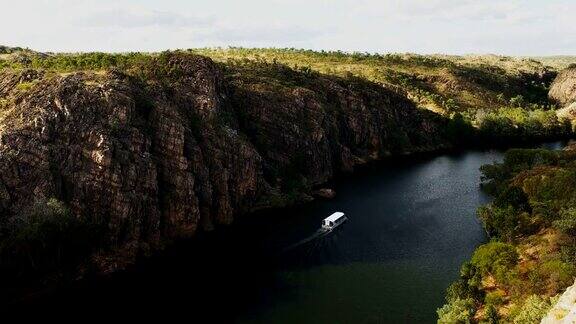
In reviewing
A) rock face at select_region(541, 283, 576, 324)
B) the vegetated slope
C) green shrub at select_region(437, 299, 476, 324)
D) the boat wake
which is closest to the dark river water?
the boat wake

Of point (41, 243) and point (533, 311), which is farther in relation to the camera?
point (41, 243)

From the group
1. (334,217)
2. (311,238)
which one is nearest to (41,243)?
(311,238)

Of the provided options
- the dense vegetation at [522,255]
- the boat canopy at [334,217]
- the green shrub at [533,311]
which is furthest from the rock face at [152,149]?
the green shrub at [533,311]

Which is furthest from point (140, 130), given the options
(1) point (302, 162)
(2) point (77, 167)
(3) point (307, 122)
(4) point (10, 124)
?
(3) point (307, 122)

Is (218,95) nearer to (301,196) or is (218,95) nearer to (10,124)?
(301,196)

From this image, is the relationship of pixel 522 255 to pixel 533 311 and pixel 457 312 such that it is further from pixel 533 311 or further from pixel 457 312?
pixel 533 311

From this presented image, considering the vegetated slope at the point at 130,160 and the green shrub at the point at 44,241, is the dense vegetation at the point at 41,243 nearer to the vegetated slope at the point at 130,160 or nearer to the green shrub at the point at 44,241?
the green shrub at the point at 44,241
